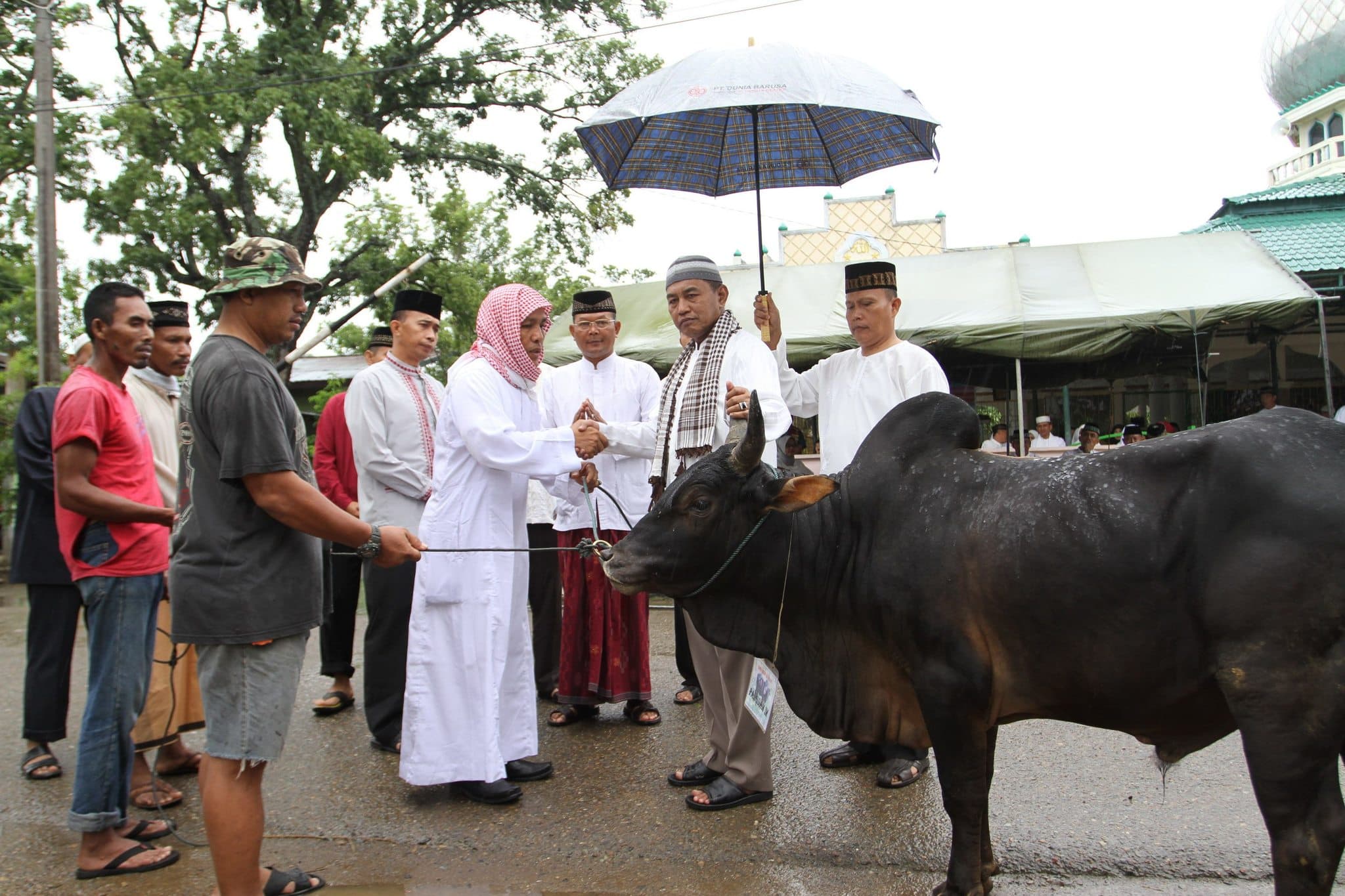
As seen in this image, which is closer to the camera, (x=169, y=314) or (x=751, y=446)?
(x=751, y=446)

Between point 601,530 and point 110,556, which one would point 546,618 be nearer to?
point 601,530

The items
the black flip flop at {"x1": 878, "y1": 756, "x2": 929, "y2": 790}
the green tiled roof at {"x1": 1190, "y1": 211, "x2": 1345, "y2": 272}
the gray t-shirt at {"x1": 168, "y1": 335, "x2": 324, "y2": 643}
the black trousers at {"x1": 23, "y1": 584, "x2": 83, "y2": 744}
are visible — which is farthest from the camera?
the green tiled roof at {"x1": 1190, "y1": 211, "x2": 1345, "y2": 272}

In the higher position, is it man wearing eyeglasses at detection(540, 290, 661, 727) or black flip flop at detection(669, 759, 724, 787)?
man wearing eyeglasses at detection(540, 290, 661, 727)

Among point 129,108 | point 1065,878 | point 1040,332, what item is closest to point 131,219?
point 129,108

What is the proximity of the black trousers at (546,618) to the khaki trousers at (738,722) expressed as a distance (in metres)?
1.84

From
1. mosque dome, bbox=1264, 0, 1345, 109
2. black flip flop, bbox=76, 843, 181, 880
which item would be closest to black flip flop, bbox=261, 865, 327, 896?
black flip flop, bbox=76, 843, 181, 880

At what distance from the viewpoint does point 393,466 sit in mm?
5047

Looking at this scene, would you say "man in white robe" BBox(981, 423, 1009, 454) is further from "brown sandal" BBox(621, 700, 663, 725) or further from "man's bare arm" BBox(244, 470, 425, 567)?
"man's bare arm" BBox(244, 470, 425, 567)

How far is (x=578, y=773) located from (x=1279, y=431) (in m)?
3.11

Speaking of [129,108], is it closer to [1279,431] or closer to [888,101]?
[888,101]

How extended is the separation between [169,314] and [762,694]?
127 inches

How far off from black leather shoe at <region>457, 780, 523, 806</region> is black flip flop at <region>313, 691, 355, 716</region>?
1.69m

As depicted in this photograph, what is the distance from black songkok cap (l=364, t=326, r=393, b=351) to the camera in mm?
7008

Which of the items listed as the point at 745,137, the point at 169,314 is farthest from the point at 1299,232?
A: the point at 169,314
